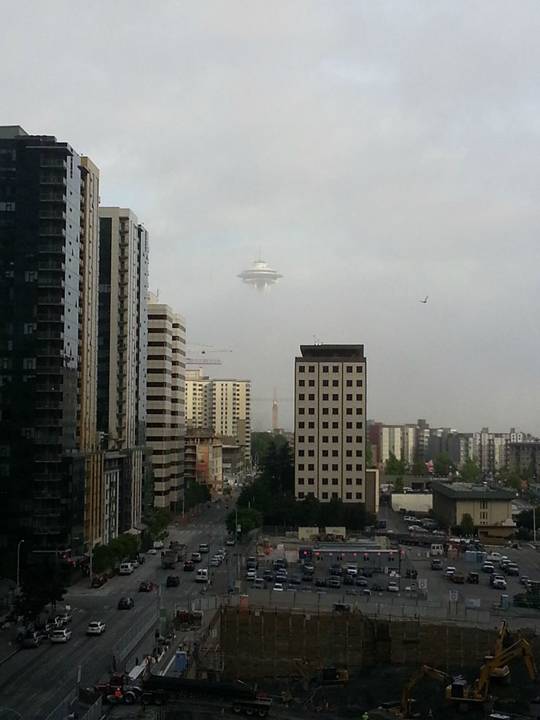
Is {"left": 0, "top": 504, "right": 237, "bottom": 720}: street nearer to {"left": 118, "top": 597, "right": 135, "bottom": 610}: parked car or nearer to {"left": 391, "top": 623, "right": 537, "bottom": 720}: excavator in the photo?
{"left": 118, "top": 597, "right": 135, "bottom": 610}: parked car

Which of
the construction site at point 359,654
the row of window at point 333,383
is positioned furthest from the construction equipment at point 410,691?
the row of window at point 333,383

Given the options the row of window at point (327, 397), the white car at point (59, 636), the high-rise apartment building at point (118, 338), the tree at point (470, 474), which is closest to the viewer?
the white car at point (59, 636)

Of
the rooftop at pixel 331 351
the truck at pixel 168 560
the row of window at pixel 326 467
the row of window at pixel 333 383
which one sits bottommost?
the truck at pixel 168 560

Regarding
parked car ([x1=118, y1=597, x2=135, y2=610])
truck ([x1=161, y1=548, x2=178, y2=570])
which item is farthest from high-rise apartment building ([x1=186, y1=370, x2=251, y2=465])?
parked car ([x1=118, y1=597, x2=135, y2=610])

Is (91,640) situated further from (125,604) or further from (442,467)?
(442,467)

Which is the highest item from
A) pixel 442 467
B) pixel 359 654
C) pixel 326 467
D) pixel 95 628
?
pixel 326 467

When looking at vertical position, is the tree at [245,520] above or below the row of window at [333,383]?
below

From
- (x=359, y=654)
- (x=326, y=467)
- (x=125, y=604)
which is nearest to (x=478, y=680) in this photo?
(x=359, y=654)

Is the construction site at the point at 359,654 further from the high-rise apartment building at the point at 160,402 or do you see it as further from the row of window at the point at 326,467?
the high-rise apartment building at the point at 160,402
